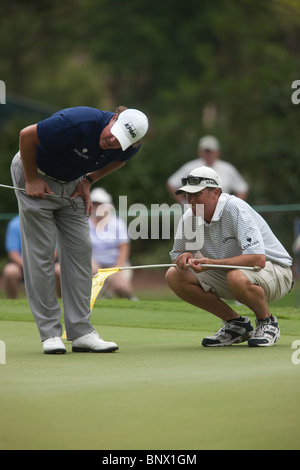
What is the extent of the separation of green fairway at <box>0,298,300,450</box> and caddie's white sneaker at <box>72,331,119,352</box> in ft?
0.29

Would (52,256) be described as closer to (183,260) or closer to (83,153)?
(83,153)

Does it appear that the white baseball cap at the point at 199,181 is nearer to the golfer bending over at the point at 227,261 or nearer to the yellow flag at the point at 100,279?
the golfer bending over at the point at 227,261

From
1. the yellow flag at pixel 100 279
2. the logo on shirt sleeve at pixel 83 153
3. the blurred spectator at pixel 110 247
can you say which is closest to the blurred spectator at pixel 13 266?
the blurred spectator at pixel 110 247

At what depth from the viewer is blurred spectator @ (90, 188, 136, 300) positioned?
441 inches

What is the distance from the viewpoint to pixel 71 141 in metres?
5.41

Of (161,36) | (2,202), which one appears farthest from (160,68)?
A: (2,202)

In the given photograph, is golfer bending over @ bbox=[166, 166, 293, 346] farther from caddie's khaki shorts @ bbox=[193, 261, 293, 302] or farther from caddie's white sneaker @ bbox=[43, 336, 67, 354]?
caddie's white sneaker @ bbox=[43, 336, 67, 354]

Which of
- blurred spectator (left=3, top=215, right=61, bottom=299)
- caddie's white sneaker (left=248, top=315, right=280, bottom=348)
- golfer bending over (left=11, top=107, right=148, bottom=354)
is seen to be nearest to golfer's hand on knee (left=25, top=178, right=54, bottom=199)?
golfer bending over (left=11, top=107, right=148, bottom=354)

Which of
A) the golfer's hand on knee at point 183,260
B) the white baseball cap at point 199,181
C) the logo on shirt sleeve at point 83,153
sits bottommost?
the golfer's hand on knee at point 183,260

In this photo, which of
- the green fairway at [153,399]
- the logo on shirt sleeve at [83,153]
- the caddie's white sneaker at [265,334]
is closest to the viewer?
the green fairway at [153,399]

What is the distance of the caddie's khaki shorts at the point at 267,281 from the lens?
19.5 feet

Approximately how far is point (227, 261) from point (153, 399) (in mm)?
2230
